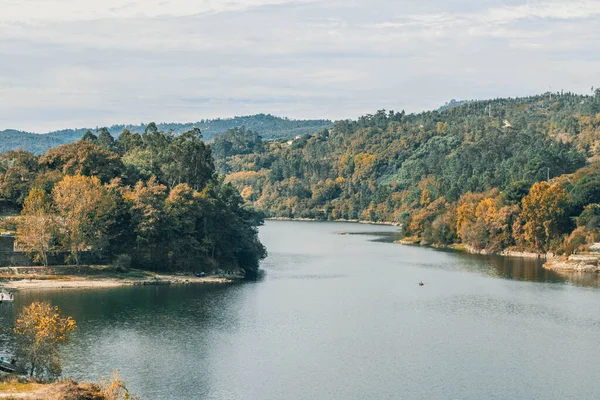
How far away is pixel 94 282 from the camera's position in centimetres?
9319

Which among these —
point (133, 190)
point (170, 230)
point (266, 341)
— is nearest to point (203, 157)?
point (133, 190)

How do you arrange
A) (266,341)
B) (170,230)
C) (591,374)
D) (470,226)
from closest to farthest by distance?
(591,374), (266,341), (170,230), (470,226)

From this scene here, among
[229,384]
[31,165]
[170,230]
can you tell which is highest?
[31,165]

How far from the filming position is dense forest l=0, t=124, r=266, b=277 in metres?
96.4

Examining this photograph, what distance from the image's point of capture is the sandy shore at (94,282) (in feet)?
293

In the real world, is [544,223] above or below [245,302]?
above

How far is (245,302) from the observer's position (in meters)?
86.5

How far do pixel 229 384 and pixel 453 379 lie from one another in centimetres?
1526

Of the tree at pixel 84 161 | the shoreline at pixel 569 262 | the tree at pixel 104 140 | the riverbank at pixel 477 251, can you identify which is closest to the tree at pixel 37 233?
the tree at pixel 84 161

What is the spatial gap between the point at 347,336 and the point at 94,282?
34.2 m

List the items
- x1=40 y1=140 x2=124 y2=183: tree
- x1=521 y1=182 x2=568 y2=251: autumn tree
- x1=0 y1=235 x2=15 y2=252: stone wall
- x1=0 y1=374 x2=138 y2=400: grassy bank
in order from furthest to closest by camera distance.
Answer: x1=521 y1=182 x2=568 y2=251: autumn tree < x1=40 y1=140 x2=124 y2=183: tree < x1=0 y1=235 x2=15 y2=252: stone wall < x1=0 y1=374 x2=138 y2=400: grassy bank

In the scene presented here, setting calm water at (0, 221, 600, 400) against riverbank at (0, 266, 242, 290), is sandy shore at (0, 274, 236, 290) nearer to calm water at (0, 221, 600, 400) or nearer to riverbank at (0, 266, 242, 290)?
riverbank at (0, 266, 242, 290)

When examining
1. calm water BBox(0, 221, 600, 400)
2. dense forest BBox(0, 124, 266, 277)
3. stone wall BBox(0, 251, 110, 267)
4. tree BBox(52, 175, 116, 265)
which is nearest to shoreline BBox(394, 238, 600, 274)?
calm water BBox(0, 221, 600, 400)

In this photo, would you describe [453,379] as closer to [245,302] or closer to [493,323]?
[493,323]
